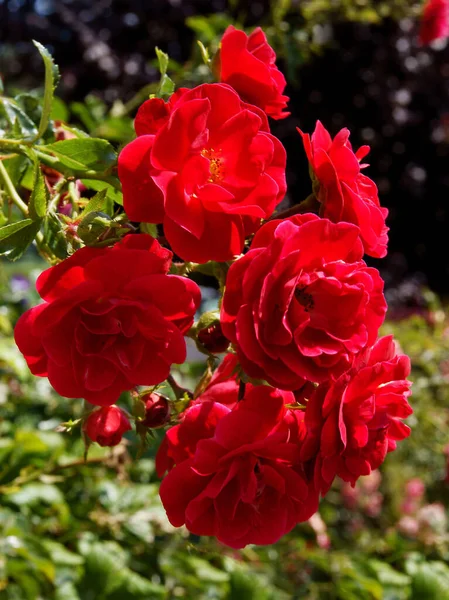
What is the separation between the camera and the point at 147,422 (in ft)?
1.99

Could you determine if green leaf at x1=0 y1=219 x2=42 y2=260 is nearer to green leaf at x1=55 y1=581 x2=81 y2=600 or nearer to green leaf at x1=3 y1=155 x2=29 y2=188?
green leaf at x1=3 y1=155 x2=29 y2=188

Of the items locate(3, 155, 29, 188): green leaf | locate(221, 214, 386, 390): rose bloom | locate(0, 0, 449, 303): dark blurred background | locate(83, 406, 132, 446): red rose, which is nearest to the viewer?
locate(221, 214, 386, 390): rose bloom

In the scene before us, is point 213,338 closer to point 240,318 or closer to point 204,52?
point 240,318

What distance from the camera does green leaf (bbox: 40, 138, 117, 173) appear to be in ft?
2.08

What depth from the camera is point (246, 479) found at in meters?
0.56

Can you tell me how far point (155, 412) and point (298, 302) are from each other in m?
0.17

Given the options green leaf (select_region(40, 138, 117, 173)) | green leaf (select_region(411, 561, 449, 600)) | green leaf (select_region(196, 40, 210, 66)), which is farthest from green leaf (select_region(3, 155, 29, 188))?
green leaf (select_region(411, 561, 449, 600))

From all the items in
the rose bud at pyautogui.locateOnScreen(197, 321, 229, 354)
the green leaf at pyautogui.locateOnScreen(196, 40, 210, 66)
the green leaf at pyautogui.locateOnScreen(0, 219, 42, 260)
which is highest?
the green leaf at pyautogui.locateOnScreen(196, 40, 210, 66)

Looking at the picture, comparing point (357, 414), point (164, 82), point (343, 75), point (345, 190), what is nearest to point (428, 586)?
point (357, 414)

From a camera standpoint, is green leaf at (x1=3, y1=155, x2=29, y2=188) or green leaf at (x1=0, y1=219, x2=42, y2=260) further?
green leaf at (x1=3, y1=155, x2=29, y2=188)

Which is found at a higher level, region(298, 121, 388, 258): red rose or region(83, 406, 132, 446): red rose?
region(298, 121, 388, 258): red rose

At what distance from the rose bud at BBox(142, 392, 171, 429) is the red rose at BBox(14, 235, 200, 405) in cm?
8

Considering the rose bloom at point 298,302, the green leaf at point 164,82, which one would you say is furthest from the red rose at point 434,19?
the rose bloom at point 298,302

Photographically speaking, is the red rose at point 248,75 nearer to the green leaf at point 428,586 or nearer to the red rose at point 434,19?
the green leaf at point 428,586
